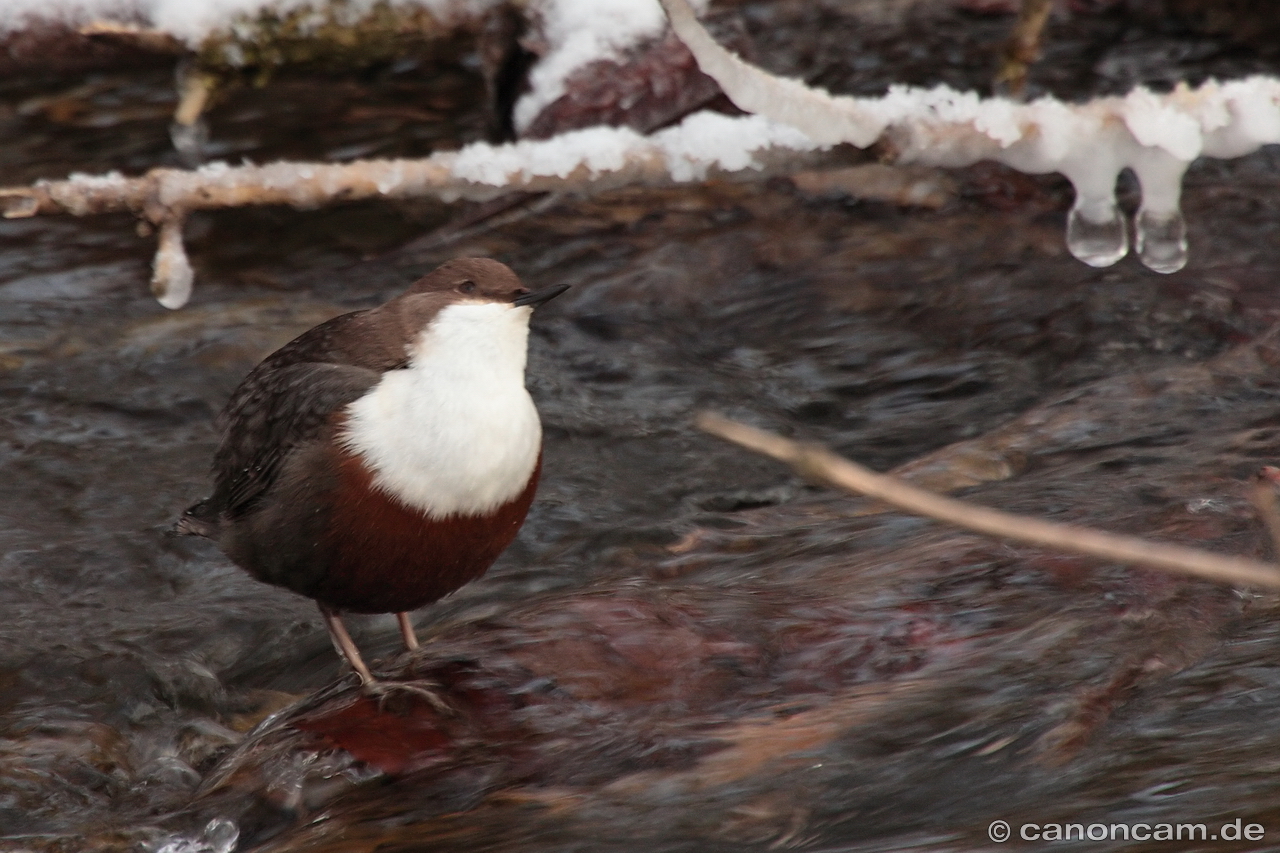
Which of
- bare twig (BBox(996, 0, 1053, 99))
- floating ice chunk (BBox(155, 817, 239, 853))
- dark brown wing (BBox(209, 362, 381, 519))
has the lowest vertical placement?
floating ice chunk (BBox(155, 817, 239, 853))

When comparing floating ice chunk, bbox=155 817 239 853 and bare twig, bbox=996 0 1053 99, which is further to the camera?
bare twig, bbox=996 0 1053 99

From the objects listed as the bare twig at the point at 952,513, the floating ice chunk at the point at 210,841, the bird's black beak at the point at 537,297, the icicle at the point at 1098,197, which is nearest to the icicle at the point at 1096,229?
the icicle at the point at 1098,197

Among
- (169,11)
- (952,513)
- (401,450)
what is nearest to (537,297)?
(401,450)

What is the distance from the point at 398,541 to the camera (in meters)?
3.49

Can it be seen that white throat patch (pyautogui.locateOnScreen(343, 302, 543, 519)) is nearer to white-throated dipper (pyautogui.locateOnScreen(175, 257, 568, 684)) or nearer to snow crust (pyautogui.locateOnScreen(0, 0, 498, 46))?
white-throated dipper (pyautogui.locateOnScreen(175, 257, 568, 684))

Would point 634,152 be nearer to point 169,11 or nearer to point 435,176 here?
point 435,176

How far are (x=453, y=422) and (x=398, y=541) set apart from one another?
309 millimetres

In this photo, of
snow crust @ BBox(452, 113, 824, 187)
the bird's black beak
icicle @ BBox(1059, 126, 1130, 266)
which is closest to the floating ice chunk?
the bird's black beak

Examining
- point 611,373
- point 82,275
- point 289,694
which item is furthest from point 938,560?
point 82,275

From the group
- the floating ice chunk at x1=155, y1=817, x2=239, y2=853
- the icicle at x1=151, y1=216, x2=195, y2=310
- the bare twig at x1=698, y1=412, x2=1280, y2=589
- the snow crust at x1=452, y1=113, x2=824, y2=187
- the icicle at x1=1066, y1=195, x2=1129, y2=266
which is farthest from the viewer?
the icicle at x1=1066, y1=195, x2=1129, y2=266

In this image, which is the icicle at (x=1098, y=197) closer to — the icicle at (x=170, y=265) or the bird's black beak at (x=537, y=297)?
the bird's black beak at (x=537, y=297)

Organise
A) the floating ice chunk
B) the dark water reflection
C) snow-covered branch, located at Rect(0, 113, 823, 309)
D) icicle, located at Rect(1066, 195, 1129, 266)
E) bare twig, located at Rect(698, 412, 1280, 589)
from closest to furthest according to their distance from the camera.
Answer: bare twig, located at Rect(698, 412, 1280, 589) < the dark water reflection < the floating ice chunk < snow-covered branch, located at Rect(0, 113, 823, 309) < icicle, located at Rect(1066, 195, 1129, 266)

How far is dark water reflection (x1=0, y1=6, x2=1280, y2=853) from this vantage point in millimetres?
2980

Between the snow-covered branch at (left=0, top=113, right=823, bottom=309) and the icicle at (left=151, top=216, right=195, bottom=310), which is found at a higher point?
the snow-covered branch at (left=0, top=113, right=823, bottom=309)
